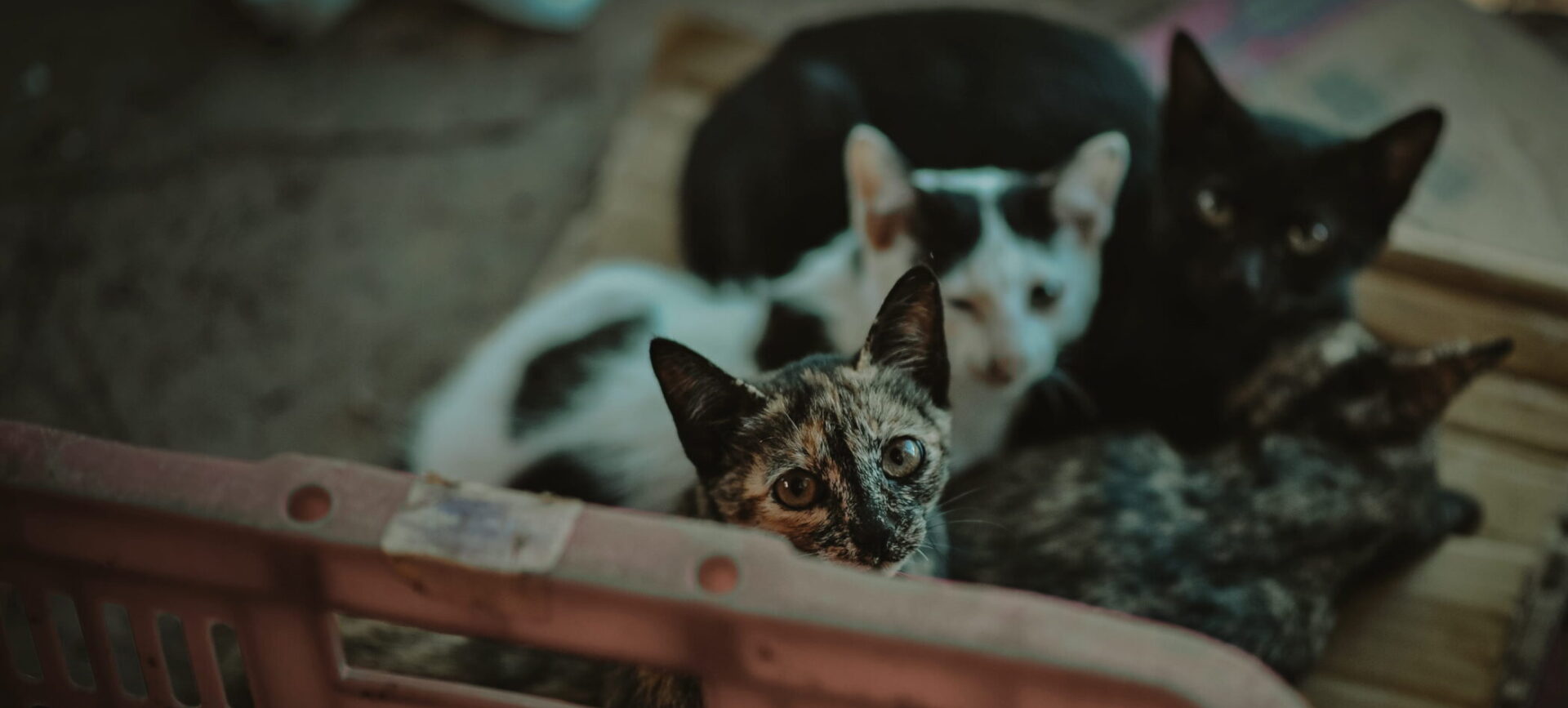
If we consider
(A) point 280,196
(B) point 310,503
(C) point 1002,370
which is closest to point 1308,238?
(C) point 1002,370

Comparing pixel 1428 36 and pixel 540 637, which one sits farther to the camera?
pixel 1428 36

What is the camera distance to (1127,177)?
75.4 inches

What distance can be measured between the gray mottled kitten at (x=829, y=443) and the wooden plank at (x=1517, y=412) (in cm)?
130

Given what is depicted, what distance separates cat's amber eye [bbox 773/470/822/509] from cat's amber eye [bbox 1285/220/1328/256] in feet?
3.08

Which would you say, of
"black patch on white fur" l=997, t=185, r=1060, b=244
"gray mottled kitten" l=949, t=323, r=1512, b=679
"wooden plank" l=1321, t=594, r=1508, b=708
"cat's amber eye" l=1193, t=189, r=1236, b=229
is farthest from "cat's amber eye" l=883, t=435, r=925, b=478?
"wooden plank" l=1321, t=594, r=1508, b=708

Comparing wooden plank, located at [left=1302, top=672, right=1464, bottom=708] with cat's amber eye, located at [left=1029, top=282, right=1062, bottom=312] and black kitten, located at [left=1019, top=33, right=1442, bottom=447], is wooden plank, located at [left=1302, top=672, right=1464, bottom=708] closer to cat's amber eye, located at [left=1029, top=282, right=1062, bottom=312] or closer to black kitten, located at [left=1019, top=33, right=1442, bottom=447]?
black kitten, located at [left=1019, top=33, right=1442, bottom=447]

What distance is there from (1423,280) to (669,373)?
167 centimetres

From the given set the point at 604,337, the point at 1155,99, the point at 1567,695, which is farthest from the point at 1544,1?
the point at 604,337

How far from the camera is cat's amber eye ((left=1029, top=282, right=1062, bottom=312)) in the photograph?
158cm

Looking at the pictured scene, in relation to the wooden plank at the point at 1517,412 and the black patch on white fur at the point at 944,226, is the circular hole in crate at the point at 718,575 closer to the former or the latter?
the black patch on white fur at the point at 944,226

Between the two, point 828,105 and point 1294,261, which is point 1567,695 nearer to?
point 1294,261

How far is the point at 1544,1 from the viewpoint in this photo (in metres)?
2.85

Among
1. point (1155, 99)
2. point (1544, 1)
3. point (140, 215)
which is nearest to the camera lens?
point (1155, 99)

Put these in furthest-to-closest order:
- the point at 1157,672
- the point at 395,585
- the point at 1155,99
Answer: the point at 1155,99
the point at 395,585
the point at 1157,672
